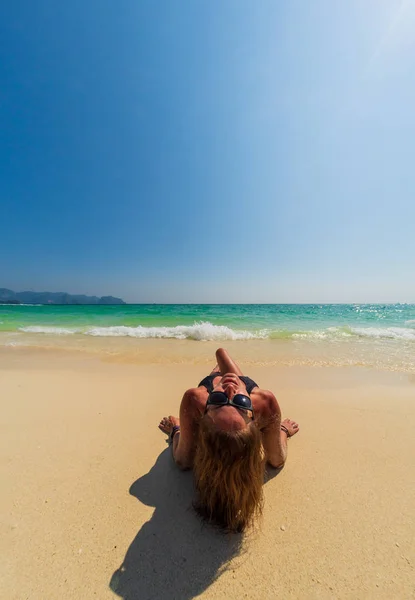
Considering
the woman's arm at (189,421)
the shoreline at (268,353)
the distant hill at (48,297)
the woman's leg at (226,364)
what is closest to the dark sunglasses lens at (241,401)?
the woman's arm at (189,421)

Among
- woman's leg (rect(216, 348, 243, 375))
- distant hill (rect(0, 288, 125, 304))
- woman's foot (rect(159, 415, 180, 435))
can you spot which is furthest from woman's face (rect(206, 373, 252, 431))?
distant hill (rect(0, 288, 125, 304))

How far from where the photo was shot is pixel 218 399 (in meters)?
1.70

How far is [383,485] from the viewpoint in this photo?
2.10 meters

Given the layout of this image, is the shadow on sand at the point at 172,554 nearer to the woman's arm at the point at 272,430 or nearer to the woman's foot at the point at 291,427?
the woman's arm at the point at 272,430

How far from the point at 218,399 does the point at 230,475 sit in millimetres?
453

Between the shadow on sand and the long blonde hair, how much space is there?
12 cm

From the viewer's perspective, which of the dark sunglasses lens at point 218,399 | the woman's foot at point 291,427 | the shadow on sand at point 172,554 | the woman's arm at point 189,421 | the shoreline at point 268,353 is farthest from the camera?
the shoreline at point 268,353

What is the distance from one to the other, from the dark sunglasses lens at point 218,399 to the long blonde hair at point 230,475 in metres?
0.14

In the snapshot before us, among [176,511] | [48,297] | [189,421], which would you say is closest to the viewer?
[176,511]

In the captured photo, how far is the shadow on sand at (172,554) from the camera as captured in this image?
1.34m

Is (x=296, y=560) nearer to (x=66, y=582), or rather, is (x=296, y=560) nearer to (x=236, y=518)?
(x=236, y=518)

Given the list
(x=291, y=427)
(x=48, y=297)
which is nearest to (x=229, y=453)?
(x=291, y=427)

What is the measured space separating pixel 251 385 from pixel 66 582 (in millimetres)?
1825

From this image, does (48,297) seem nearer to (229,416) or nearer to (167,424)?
(167,424)
